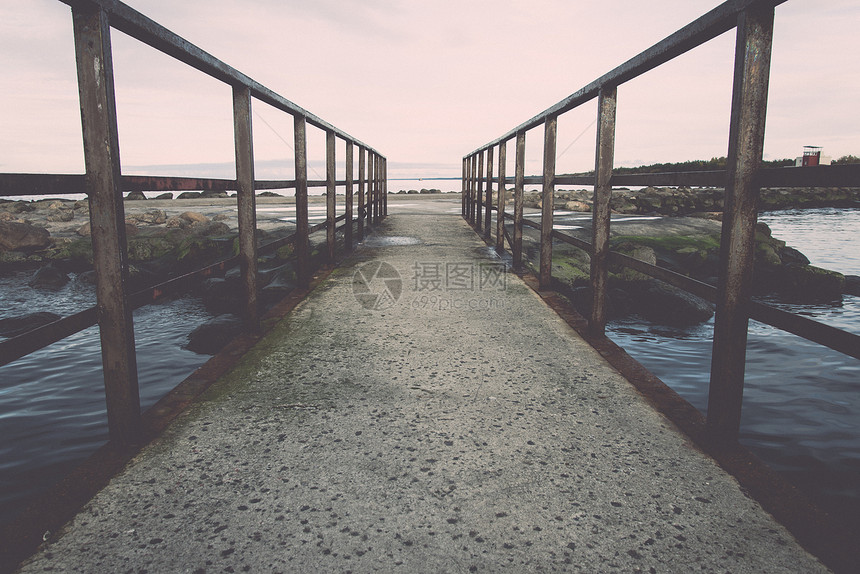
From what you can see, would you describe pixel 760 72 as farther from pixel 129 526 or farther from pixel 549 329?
pixel 129 526

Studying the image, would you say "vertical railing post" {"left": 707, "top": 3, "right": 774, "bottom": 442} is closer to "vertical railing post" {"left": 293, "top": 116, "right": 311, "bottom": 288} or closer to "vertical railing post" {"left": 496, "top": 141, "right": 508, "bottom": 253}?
"vertical railing post" {"left": 293, "top": 116, "right": 311, "bottom": 288}

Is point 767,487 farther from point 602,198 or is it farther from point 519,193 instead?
point 519,193

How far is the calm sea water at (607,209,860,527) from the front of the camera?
105 inches

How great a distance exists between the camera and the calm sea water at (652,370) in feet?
8.86

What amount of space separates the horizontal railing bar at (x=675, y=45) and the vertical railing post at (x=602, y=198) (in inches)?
5.0

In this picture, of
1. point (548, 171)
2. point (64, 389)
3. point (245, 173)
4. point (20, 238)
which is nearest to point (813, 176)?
point (245, 173)

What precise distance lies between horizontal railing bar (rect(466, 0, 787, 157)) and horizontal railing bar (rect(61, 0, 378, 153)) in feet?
6.56

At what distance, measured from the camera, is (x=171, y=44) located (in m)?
2.20

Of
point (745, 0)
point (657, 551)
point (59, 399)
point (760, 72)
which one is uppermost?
point (745, 0)

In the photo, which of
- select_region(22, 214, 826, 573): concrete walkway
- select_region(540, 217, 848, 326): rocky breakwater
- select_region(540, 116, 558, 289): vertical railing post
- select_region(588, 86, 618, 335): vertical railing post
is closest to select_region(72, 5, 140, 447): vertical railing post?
select_region(22, 214, 826, 573): concrete walkway

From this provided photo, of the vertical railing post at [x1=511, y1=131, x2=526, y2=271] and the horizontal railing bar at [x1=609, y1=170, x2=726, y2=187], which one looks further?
the vertical railing post at [x1=511, y1=131, x2=526, y2=271]

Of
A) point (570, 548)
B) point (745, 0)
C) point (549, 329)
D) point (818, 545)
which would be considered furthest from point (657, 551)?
point (549, 329)

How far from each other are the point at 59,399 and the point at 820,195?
42.7m

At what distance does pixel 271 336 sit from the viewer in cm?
325
